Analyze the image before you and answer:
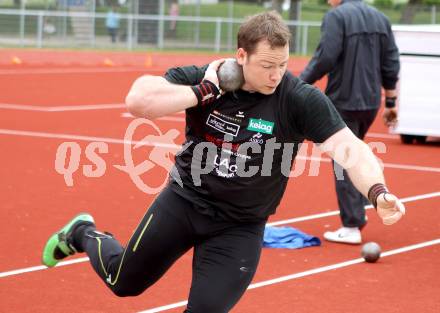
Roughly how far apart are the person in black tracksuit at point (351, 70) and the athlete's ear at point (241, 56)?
157 inches

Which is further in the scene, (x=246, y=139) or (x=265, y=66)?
(x=246, y=139)

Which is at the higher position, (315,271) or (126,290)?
(126,290)

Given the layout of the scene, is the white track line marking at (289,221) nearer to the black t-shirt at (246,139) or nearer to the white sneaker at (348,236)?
the white sneaker at (348,236)

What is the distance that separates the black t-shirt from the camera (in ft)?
18.2

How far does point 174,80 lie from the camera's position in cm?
557

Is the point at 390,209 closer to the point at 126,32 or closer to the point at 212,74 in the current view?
the point at 212,74

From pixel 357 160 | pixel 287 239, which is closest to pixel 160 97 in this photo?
pixel 357 160

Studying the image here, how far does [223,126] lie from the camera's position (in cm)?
559

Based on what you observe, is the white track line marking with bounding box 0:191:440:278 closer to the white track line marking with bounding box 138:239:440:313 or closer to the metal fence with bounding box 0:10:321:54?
the white track line marking with bounding box 138:239:440:313

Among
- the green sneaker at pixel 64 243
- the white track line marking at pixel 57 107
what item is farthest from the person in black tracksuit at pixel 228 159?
the white track line marking at pixel 57 107

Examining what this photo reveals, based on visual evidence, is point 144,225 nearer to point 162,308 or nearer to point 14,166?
point 162,308

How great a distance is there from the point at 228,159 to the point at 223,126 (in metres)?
0.19

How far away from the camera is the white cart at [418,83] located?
52.0 feet

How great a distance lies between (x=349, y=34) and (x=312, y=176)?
3.95m
